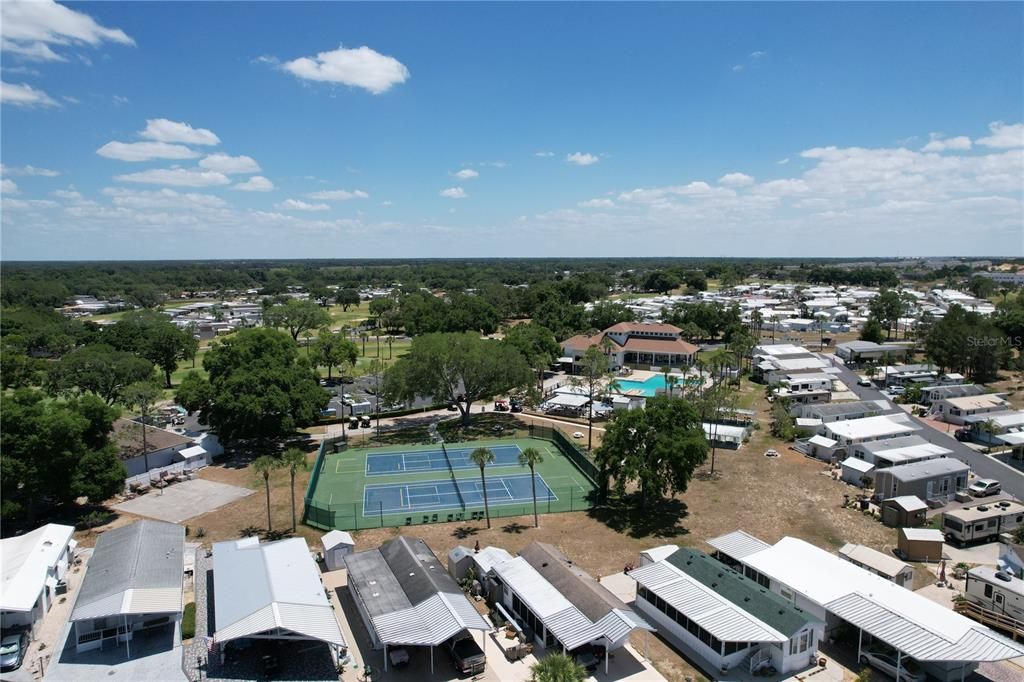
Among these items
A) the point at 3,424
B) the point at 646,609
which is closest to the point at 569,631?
the point at 646,609

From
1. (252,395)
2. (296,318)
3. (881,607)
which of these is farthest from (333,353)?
(881,607)

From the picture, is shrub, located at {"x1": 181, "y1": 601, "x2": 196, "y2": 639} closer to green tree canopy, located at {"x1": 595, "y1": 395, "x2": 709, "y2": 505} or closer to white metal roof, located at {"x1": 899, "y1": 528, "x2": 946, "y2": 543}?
green tree canopy, located at {"x1": 595, "y1": 395, "x2": 709, "y2": 505}

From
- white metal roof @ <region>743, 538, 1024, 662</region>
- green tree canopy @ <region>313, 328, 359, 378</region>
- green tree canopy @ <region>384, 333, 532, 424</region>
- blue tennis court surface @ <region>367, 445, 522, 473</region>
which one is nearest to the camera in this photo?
white metal roof @ <region>743, 538, 1024, 662</region>


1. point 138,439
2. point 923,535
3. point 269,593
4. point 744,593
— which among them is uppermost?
point 138,439

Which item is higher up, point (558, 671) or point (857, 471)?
point (558, 671)

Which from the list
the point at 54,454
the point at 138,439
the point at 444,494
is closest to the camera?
the point at 54,454

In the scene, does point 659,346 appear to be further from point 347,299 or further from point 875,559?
point 347,299

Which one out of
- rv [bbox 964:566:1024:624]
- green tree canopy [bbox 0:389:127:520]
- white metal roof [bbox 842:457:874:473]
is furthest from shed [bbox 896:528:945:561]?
green tree canopy [bbox 0:389:127:520]

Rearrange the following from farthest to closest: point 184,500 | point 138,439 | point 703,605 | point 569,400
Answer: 1. point 569,400
2. point 138,439
3. point 184,500
4. point 703,605
